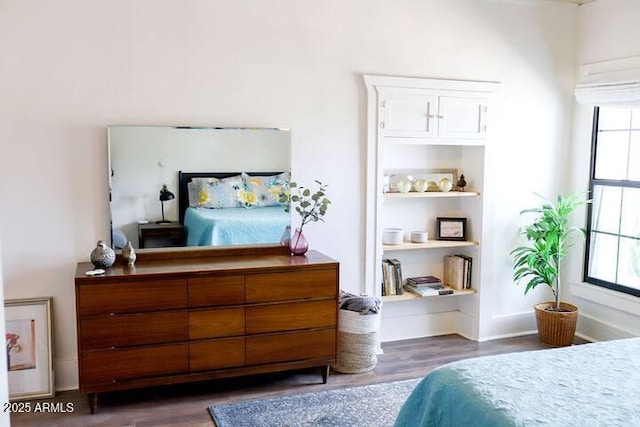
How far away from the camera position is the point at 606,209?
15.3ft

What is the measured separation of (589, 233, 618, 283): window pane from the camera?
4.61 m

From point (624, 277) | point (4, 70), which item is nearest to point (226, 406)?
point (4, 70)

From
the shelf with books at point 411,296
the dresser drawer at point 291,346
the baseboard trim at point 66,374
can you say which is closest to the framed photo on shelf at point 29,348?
the baseboard trim at point 66,374

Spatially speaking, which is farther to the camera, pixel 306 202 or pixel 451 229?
pixel 451 229

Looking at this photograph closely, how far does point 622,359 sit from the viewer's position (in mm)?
2551

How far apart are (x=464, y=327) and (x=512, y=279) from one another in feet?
1.81

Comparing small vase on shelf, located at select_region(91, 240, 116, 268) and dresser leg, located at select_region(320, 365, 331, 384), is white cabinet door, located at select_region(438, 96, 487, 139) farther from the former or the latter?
small vase on shelf, located at select_region(91, 240, 116, 268)

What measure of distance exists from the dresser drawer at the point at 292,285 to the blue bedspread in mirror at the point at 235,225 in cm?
47

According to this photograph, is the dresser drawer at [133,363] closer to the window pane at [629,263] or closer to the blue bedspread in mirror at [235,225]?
the blue bedspread in mirror at [235,225]

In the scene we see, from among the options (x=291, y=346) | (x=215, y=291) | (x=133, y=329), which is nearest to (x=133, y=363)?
(x=133, y=329)

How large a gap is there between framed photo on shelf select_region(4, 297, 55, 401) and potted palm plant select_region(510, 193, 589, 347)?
11.2 ft

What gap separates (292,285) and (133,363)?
1017mm

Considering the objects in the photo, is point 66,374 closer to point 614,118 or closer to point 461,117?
point 461,117

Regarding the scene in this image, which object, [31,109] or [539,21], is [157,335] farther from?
[539,21]
